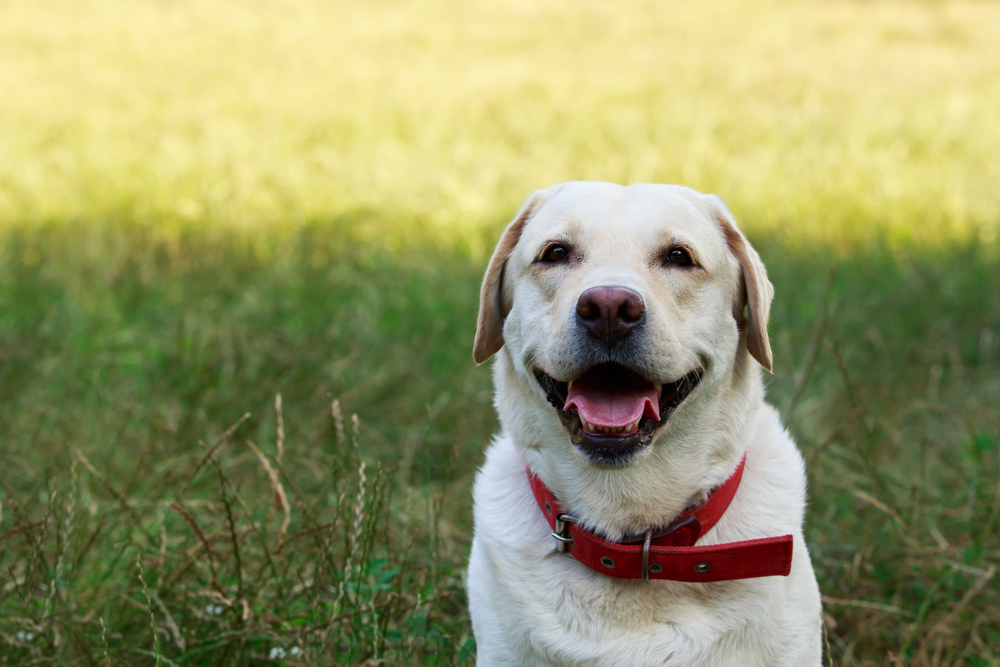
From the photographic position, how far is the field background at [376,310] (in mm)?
2691

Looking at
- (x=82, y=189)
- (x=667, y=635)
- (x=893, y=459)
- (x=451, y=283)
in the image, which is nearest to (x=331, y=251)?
(x=451, y=283)

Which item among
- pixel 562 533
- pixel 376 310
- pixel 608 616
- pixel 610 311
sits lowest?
pixel 376 310

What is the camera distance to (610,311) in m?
2.07

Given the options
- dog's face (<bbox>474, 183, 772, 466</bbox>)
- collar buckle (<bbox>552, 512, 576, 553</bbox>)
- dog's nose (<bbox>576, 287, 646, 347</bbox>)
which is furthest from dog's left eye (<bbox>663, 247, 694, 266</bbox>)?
collar buckle (<bbox>552, 512, 576, 553</bbox>)

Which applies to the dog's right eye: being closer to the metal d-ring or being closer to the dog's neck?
the dog's neck

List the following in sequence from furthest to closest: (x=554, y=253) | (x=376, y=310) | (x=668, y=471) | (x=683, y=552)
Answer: (x=376, y=310) → (x=554, y=253) → (x=668, y=471) → (x=683, y=552)

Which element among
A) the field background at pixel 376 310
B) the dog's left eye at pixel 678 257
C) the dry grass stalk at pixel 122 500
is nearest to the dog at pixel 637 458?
the dog's left eye at pixel 678 257

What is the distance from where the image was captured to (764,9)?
51.2 feet

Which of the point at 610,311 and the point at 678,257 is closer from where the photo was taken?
the point at 610,311

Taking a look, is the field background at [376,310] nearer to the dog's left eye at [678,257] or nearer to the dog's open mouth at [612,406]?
the dog's open mouth at [612,406]

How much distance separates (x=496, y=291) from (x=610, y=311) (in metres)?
0.65

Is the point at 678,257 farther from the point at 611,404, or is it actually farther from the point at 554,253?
the point at 611,404

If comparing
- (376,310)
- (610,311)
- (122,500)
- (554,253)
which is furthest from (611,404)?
(376,310)

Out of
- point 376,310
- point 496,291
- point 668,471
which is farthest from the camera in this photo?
point 376,310
